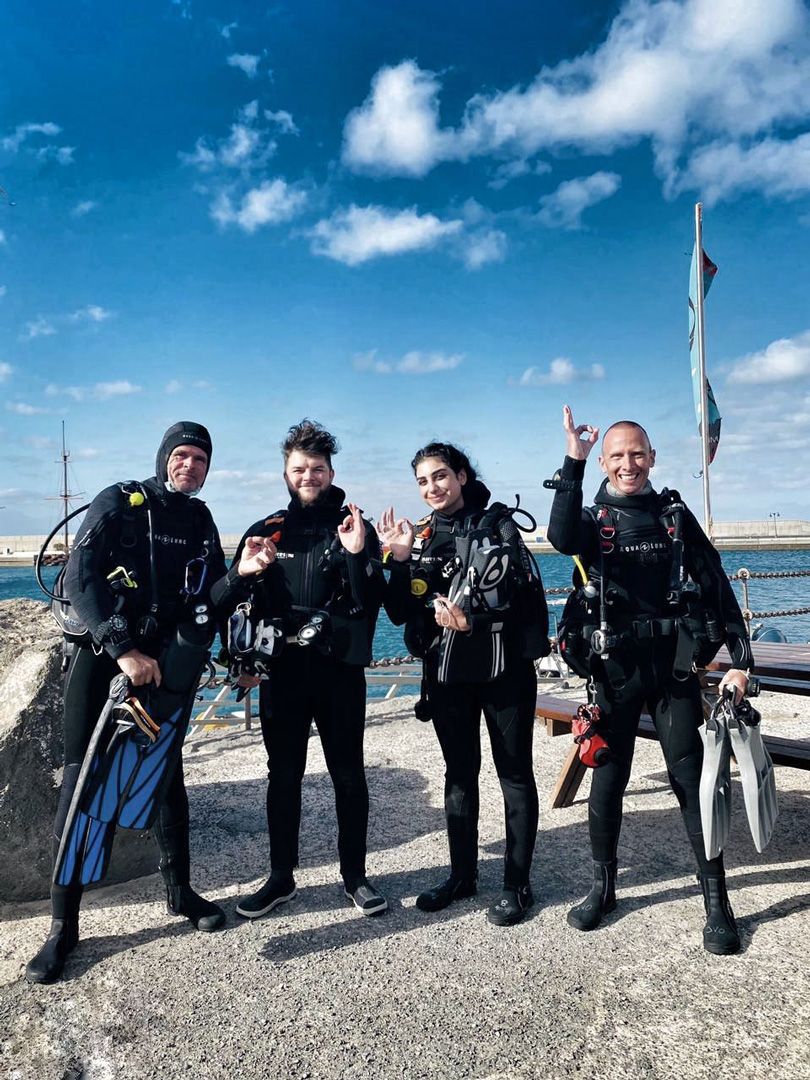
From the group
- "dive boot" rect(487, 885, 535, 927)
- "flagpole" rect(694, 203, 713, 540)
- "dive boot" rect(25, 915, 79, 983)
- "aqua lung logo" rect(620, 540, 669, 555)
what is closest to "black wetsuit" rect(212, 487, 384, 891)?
"dive boot" rect(487, 885, 535, 927)

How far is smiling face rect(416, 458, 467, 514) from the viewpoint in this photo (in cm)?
352

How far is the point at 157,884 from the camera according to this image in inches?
149

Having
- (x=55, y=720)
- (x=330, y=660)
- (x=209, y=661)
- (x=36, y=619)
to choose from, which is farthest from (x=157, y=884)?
(x=36, y=619)

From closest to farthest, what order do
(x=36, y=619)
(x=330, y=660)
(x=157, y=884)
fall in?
(x=330, y=660) < (x=157, y=884) < (x=36, y=619)

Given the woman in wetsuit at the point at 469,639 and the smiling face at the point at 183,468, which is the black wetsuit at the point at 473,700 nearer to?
the woman in wetsuit at the point at 469,639

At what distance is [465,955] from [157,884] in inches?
68.2

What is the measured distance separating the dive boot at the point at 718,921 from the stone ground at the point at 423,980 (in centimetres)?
6

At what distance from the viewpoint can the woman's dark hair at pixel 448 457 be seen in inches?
140

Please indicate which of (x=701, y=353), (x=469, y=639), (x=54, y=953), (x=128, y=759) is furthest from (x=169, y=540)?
(x=701, y=353)

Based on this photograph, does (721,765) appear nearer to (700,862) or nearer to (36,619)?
(700,862)

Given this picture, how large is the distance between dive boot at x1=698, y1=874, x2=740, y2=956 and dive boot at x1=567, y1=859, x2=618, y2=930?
40cm

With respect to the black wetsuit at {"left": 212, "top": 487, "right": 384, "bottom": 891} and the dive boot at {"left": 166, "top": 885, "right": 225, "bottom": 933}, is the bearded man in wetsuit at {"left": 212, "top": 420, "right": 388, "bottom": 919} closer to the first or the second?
the black wetsuit at {"left": 212, "top": 487, "right": 384, "bottom": 891}

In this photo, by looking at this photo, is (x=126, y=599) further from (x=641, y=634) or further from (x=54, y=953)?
(x=641, y=634)

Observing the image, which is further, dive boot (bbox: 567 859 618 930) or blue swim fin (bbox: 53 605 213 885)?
dive boot (bbox: 567 859 618 930)
